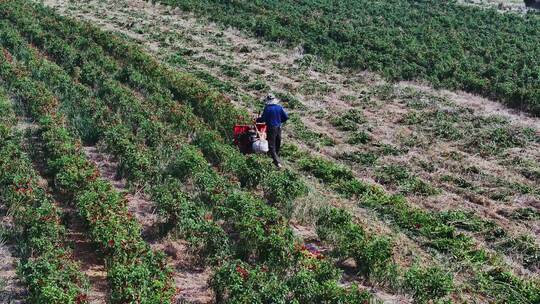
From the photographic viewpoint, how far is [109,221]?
32.4 ft

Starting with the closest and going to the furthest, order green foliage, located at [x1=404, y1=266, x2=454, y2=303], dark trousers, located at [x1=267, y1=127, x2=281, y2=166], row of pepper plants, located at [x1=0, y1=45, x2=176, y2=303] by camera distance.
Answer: row of pepper plants, located at [x1=0, y1=45, x2=176, y2=303]
green foliage, located at [x1=404, y1=266, x2=454, y2=303]
dark trousers, located at [x1=267, y1=127, x2=281, y2=166]

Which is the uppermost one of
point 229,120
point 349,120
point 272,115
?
point 272,115

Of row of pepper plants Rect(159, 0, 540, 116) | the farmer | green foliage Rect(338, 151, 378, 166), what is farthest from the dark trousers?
row of pepper plants Rect(159, 0, 540, 116)

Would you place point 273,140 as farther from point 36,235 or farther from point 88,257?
point 36,235

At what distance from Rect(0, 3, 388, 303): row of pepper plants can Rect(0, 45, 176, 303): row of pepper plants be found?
99 cm

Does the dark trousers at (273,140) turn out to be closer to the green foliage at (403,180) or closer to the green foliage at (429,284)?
the green foliage at (403,180)

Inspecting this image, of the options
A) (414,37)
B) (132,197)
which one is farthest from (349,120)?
(414,37)

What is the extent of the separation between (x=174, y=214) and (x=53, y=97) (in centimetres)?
803

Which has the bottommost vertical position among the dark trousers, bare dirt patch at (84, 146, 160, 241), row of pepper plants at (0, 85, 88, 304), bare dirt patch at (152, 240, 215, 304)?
bare dirt patch at (152, 240, 215, 304)

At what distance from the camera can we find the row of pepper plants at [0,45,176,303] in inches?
330

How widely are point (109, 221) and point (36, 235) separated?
44.8 inches

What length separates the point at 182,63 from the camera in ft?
77.6

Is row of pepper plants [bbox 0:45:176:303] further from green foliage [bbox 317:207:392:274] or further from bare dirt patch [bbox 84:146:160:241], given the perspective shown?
green foliage [bbox 317:207:392:274]

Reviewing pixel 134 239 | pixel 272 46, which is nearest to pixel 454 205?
pixel 134 239
